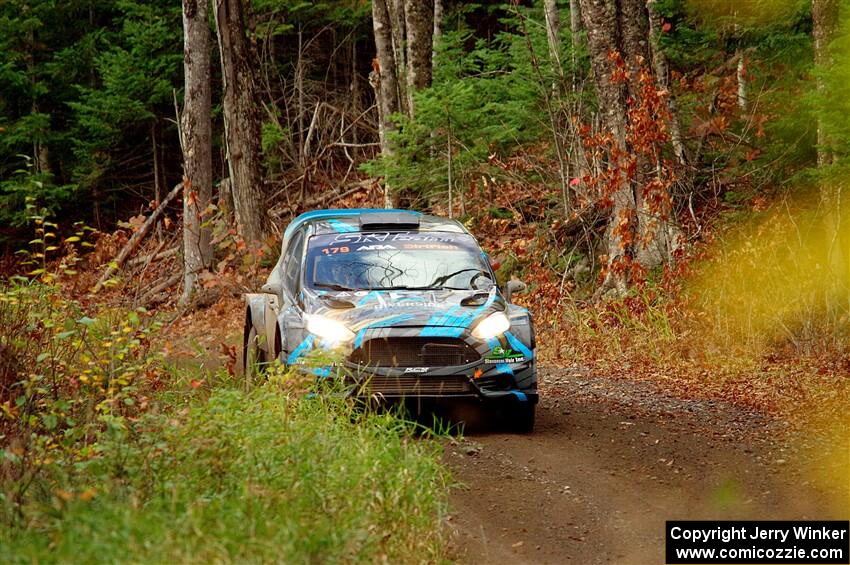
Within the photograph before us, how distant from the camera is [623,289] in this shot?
1686 centimetres

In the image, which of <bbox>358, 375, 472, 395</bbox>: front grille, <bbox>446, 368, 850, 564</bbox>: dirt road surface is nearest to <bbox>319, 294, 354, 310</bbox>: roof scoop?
<bbox>358, 375, 472, 395</bbox>: front grille

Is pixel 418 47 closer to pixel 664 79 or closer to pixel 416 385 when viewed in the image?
pixel 664 79

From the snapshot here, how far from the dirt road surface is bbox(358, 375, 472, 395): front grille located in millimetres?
505

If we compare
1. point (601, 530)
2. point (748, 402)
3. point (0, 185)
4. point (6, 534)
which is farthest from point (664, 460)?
point (0, 185)

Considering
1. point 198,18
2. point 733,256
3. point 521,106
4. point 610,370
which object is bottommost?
point 610,370

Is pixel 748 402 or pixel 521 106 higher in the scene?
pixel 521 106

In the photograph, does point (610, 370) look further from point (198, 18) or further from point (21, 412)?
point (198, 18)

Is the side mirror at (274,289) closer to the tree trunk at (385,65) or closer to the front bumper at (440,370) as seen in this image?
the front bumper at (440,370)

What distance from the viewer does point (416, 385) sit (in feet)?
31.5

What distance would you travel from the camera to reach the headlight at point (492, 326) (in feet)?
32.4

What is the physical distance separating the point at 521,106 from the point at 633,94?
3277 millimetres

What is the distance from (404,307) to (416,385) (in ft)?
2.38

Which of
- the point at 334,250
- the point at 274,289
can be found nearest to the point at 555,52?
Answer: the point at 334,250

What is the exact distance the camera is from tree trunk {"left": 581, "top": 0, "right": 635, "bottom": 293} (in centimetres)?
1689
